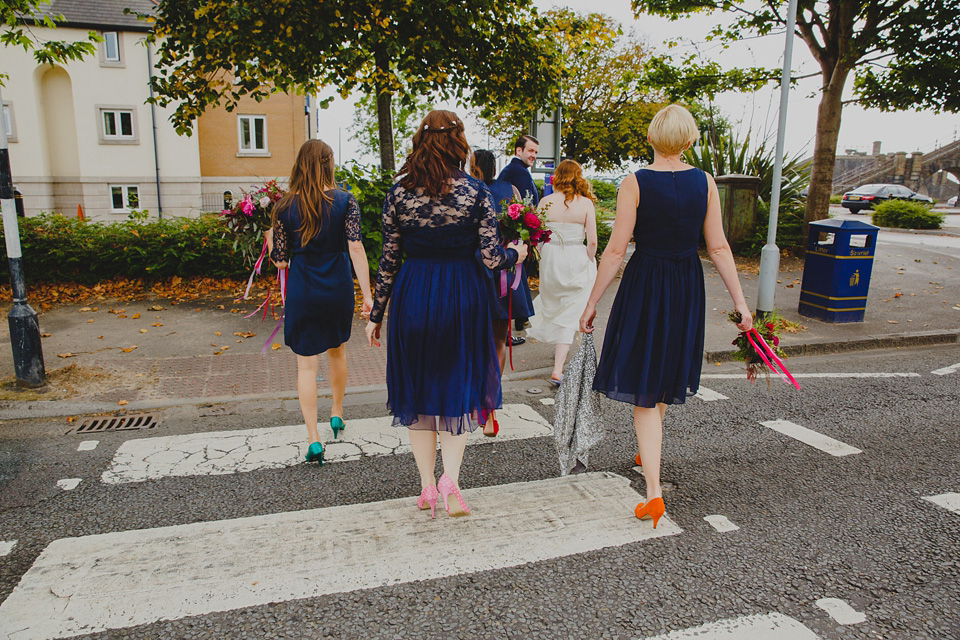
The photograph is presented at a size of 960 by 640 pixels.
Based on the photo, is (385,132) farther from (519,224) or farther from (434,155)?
(434,155)

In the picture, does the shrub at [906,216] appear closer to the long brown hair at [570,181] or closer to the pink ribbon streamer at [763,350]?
the long brown hair at [570,181]

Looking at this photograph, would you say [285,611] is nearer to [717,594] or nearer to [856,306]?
[717,594]

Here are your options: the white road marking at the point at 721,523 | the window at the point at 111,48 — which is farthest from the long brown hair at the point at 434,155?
the window at the point at 111,48

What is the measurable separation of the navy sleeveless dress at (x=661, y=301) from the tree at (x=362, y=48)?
6807 mm

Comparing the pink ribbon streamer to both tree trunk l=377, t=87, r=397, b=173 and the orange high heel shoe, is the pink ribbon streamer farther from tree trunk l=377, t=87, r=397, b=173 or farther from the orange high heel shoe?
tree trunk l=377, t=87, r=397, b=173

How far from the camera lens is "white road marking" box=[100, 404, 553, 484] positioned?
423 centimetres

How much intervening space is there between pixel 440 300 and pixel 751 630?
77.6 inches

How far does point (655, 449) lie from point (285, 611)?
79.3 inches

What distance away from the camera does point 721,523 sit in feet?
11.4

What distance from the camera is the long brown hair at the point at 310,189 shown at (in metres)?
4.03

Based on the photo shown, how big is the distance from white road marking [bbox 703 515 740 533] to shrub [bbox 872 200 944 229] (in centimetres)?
2462

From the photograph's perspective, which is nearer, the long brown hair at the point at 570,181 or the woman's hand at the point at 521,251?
the woman's hand at the point at 521,251

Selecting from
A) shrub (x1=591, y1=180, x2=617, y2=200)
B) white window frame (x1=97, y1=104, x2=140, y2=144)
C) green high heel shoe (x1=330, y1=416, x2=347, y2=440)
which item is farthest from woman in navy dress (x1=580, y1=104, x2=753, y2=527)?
white window frame (x1=97, y1=104, x2=140, y2=144)

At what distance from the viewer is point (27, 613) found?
→ 2.65 metres
